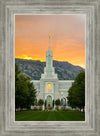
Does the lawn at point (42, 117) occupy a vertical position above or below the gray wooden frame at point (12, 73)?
below

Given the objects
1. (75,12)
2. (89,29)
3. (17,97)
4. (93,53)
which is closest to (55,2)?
(75,12)

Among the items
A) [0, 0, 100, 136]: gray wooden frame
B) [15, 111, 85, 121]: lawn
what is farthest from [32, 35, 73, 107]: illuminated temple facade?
[0, 0, 100, 136]: gray wooden frame

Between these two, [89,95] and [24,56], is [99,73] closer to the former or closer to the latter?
[89,95]

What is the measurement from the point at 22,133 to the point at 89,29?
2286 mm

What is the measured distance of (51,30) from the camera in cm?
552

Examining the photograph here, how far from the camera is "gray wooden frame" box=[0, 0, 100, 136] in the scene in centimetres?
314

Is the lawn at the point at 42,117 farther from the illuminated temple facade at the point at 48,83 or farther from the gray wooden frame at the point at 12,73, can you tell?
the illuminated temple facade at the point at 48,83

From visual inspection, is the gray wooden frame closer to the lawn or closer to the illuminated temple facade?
the lawn

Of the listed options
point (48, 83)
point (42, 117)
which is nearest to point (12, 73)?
point (42, 117)

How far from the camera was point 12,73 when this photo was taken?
10.7 ft

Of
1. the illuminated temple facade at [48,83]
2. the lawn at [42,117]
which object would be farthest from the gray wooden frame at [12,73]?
the illuminated temple facade at [48,83]

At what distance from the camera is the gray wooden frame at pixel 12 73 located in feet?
10.3

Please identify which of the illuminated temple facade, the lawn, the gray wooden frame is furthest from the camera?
the illuminated temple facade

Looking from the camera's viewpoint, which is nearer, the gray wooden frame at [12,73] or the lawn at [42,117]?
the gray wooden frame at [12,73]
